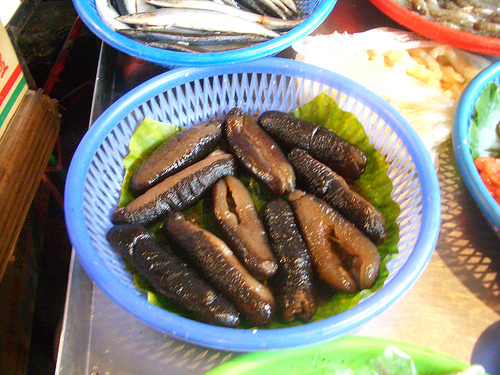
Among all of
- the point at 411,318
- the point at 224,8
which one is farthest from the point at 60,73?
the point at 411,318

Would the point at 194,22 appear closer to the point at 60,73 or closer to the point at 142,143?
the point at 142,143

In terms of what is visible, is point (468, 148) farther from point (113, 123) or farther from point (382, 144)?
point (113, 123)

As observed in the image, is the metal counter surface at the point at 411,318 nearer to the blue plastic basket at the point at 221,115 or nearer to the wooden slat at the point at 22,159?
the blue plastic basket at the point at 221,115

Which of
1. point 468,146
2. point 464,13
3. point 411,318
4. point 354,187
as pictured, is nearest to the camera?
point 411,318

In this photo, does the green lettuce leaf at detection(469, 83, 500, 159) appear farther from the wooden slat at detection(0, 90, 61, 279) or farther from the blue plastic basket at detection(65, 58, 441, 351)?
the wooden slat at detection(0, 90, 61, 279)

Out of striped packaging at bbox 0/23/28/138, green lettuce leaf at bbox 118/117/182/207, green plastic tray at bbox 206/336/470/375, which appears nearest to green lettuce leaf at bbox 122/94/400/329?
green lettuce leaf at bbox 118/117/182/207

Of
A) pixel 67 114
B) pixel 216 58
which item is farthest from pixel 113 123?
pixel 67 114

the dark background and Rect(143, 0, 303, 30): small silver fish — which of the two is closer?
Rect(143, 0, 303, 30): small silver fish
